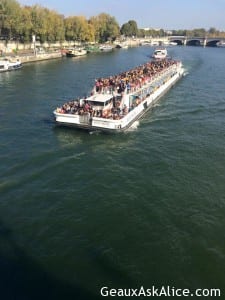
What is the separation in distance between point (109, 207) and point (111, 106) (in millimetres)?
17217

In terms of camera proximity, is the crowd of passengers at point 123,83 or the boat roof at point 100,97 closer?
the boat roof at point 100,97

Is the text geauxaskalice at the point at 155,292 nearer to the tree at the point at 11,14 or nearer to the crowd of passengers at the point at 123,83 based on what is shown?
the crowd of passengers at the point at 123,83

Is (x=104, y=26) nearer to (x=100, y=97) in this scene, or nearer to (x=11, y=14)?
(x=11, y=14)

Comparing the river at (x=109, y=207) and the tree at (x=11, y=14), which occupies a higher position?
the tree at (x=11, y=14)

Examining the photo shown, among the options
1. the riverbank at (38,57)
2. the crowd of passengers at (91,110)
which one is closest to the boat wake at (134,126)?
the crowd of passengers at (91,110)

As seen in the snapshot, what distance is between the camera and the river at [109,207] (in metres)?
16.4

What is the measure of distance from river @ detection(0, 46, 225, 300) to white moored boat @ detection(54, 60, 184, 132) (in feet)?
4.07

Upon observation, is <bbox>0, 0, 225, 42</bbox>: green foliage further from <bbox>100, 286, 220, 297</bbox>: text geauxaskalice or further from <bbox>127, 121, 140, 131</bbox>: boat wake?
<bbox>100, 286, 220, 297</bbox>: text geauxaskalice

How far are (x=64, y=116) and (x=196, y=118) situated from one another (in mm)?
16000

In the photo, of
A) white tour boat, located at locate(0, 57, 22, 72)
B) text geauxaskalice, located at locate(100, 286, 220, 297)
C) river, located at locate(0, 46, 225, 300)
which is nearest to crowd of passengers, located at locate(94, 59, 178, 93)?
river, located at locate(0, 46, 225, 300)

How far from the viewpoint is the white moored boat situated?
3400 centimetres

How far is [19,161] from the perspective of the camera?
27.4 meters

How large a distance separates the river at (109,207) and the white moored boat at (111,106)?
1242 millimetres

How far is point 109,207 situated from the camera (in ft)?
71.7
